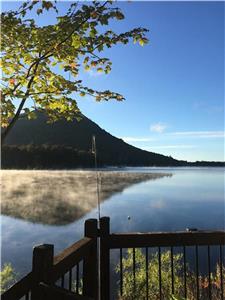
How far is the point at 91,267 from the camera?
4.73 meters

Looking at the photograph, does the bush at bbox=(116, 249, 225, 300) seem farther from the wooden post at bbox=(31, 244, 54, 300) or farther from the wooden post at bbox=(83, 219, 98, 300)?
the wooden post at bbox=(31, 244, 54, 300)

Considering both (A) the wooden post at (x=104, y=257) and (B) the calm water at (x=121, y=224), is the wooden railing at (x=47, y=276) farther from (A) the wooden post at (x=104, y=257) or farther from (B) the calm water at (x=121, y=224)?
(B) the calm water at (x=121, y=224)

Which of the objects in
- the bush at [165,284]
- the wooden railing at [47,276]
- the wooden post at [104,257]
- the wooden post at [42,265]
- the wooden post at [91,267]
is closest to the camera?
the wooden railing at [47,276]

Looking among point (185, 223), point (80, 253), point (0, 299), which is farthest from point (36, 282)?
point (185, 223)

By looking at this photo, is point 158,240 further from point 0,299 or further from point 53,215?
point 53,215

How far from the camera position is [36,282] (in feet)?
10.8

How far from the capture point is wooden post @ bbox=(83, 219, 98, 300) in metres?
4.73

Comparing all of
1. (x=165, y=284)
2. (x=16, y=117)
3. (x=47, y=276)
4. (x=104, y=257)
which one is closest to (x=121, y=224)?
(x=165, y=284)

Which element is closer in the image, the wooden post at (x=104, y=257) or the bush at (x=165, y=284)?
the wooden post at (x=104, y=257)

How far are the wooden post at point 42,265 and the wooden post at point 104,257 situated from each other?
5.16 ft

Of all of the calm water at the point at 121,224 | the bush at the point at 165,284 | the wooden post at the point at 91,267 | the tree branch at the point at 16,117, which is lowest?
the calm water at the point at 121,224

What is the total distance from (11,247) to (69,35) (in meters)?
47.6

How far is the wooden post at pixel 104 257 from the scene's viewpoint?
4.90 m

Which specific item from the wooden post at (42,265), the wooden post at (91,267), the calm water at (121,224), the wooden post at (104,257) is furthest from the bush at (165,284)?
the calm water at (121,224)
